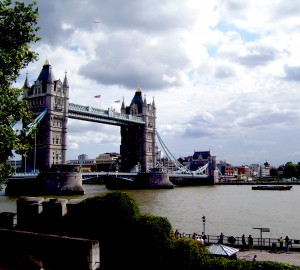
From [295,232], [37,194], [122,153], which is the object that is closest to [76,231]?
[295,232]

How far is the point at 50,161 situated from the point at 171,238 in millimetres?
64106

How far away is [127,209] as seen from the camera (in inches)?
540

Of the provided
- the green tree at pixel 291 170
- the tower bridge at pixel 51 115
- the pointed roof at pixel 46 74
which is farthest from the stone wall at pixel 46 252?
the green tree at pixel 291 170

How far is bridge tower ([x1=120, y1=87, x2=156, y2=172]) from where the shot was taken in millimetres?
105188

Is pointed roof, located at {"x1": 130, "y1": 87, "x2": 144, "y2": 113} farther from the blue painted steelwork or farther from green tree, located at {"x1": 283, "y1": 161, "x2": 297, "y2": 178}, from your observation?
green tree, located at {"x1": 283, "y1": 161, "x2": 297, "y2": 178}

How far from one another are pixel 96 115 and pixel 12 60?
232 feet

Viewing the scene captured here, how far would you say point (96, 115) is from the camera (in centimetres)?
8562

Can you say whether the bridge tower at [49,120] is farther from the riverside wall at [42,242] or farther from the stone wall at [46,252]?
the stone wall at [46,252]

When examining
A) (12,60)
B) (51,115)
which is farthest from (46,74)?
(12,60)

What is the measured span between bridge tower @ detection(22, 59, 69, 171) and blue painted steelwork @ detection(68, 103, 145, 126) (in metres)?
3.65

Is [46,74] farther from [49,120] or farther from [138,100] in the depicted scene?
[138,100]

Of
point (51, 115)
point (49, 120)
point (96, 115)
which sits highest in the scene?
point (96, 115)

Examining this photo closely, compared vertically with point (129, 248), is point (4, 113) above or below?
above

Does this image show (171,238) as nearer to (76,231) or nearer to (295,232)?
(76,231)
